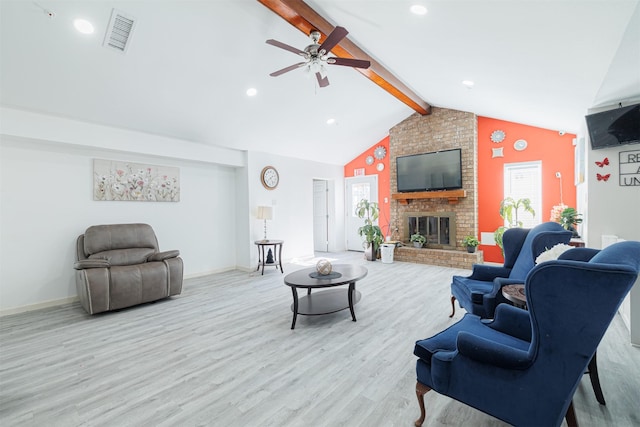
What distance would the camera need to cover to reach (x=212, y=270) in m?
5.66

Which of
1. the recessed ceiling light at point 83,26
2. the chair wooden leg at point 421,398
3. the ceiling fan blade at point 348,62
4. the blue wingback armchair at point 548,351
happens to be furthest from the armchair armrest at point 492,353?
the recessed ceiling light at point 83,26

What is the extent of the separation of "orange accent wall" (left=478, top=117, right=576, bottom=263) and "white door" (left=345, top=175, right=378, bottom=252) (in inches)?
108

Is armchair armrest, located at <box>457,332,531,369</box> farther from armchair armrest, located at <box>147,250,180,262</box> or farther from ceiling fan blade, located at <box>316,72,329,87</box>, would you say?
armchair armrest, located at <box>147,250,180,262</box>

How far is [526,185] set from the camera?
18.3 ft

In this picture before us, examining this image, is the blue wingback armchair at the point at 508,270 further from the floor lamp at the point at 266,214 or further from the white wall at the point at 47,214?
the white wall at the point at 47,214

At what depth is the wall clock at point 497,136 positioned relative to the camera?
5761 millimetres

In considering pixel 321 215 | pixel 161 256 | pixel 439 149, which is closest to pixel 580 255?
pixel 161 256

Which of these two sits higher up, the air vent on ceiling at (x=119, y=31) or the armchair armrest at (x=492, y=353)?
the air vent on ceiling at (x=119, y=31)

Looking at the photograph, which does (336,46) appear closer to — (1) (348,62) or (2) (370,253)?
(1) (348,62)

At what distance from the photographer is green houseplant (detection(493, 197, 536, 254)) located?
17.8 feet

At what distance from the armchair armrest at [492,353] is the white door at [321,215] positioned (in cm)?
681

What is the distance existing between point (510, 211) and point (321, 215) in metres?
4.56

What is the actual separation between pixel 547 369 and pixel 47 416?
2.80 m

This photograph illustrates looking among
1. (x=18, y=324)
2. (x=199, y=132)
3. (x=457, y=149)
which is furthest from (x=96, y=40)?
(x=457, y=149)
